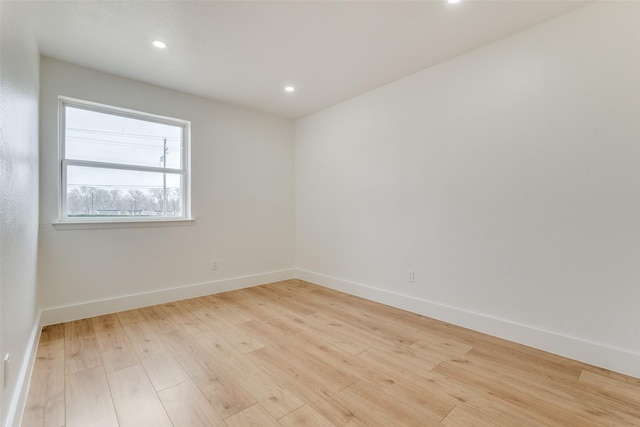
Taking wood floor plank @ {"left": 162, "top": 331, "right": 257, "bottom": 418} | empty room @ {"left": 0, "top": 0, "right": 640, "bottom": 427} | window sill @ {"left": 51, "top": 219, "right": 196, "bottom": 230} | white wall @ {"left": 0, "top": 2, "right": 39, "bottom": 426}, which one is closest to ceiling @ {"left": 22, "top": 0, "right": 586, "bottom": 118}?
empty room @ {"left": 0, "top": 0, "right": 640, "bottom": 427}

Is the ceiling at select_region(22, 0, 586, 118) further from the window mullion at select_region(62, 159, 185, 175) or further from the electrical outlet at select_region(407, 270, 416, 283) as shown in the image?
the electrical outlet at select_region(407, 270, 416, 283)

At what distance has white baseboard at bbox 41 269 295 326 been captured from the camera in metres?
2.71

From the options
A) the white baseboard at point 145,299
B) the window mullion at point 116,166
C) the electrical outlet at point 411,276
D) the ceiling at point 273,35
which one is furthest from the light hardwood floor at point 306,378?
the ceiling at point 273,35

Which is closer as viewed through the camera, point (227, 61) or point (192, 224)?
point (227, 61)

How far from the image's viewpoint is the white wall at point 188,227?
269 cm

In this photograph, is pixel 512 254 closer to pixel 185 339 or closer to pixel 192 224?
pixel 185 339

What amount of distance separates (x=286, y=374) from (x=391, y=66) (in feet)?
9.46

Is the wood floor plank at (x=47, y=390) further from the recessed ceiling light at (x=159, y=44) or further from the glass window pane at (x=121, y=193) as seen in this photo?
the recessed ceiling light at (x=159, y=44)

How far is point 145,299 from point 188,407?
2.03m

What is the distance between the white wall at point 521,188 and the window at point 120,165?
2.31m

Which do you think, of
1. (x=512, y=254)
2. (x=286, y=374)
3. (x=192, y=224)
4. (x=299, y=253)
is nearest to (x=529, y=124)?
(x=512, y=254)

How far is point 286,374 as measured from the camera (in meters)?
1.89

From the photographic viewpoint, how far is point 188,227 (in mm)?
3518

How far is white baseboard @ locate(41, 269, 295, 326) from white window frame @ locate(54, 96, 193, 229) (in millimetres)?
785
